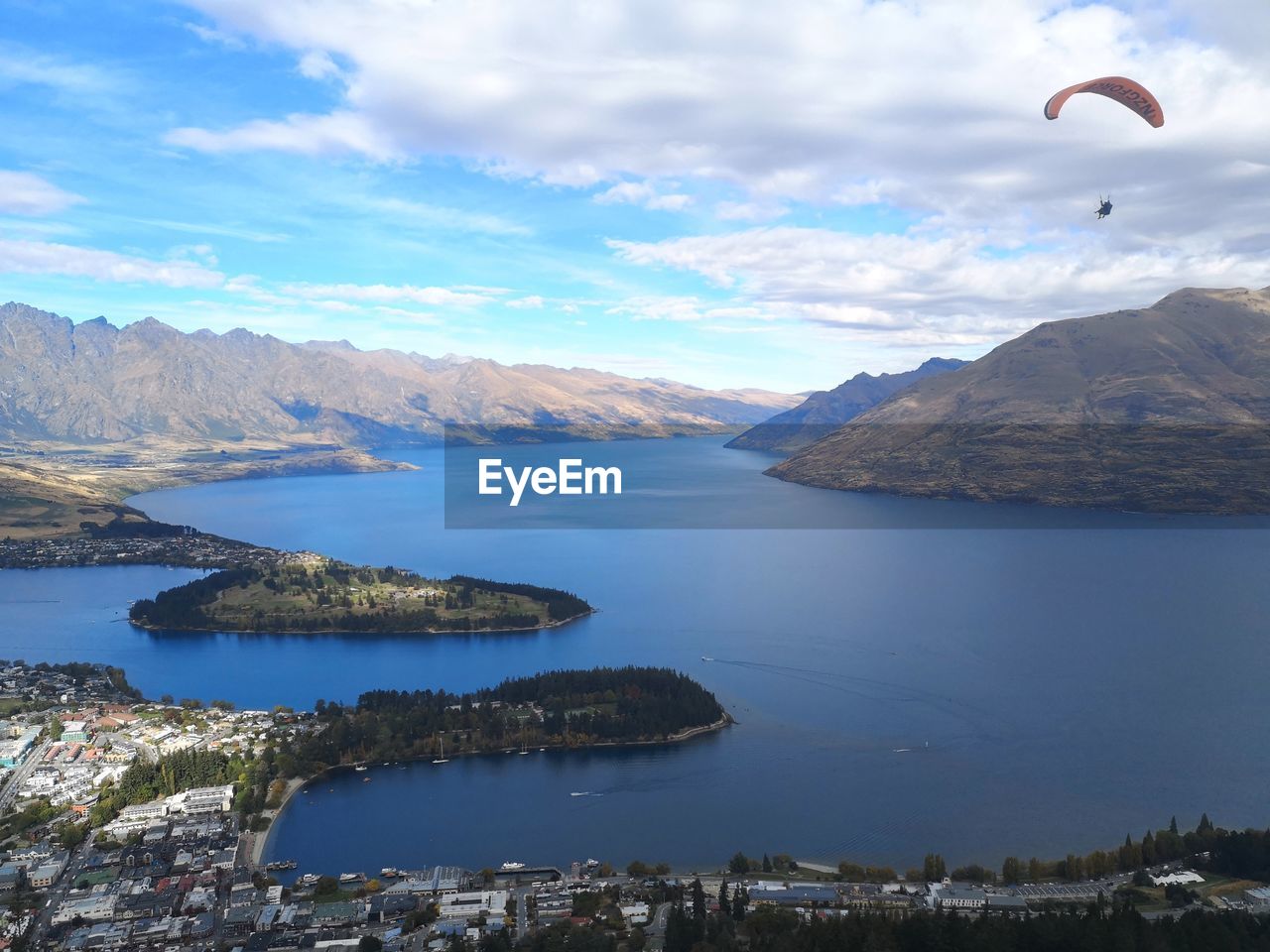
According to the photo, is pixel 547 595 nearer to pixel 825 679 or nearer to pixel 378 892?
pixel 825 679

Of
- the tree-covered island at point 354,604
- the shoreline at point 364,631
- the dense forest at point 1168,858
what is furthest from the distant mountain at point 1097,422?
the dense forest at point 1168,858

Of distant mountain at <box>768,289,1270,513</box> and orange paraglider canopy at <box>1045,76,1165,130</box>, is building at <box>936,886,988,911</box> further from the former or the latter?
distant mountain at <box>768,289,1270,513</box>

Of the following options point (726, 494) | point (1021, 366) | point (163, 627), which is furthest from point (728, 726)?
point (1021, 366)

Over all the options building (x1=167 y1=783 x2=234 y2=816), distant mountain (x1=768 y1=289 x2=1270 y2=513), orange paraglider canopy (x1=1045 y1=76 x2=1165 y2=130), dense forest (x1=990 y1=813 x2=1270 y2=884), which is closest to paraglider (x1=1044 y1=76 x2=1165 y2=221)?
orange paraglider canopy (x1=1045 y1=76 x2=1165 y2=130)

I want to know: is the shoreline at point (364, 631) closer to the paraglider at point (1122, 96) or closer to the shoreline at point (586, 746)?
the shoreline at point (586, 746)

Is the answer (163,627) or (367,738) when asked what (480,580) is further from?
(367,738)

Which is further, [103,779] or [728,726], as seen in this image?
[728,726]

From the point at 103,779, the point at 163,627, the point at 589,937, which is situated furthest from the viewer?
the point at 163,627

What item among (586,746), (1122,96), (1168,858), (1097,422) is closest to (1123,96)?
(1122,96)
